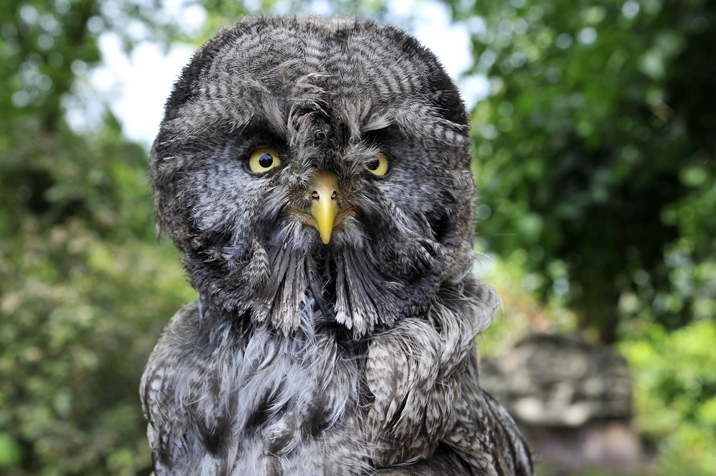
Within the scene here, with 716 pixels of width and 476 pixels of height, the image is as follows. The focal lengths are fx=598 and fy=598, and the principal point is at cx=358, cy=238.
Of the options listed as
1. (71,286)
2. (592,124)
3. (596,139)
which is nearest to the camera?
(592,124)

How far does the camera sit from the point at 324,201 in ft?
3.45

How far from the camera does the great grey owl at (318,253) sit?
3.52ft

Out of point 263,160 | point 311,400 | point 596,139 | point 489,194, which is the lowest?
point 311,400

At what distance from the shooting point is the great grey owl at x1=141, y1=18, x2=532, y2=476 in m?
1.07

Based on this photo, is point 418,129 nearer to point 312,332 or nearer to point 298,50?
point 298,50

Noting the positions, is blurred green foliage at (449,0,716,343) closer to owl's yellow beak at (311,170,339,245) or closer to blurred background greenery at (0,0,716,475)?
blurred background greenery at (0,0,716,475)

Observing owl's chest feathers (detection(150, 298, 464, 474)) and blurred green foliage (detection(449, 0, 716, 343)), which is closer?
owl's chest feathers (detection(150, 298, 464, 474))

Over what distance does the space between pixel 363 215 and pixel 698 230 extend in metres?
1.95

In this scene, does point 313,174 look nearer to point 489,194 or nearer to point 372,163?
point 372,163

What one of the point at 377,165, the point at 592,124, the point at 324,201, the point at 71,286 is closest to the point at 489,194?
the point at 592,124

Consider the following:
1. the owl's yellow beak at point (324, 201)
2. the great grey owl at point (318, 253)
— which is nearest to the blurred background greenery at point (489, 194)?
the great grey owl at point (318, 253)

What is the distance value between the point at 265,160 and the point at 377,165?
21cm

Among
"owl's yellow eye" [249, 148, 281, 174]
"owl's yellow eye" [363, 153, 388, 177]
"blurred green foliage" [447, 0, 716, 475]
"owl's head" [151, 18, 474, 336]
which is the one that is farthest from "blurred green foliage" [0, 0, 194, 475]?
"owl's yellow eye" [363, 153, 388, 177]

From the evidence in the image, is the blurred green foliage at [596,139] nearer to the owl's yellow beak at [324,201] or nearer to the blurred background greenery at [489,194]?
the blurred background greenery at [489,194]
